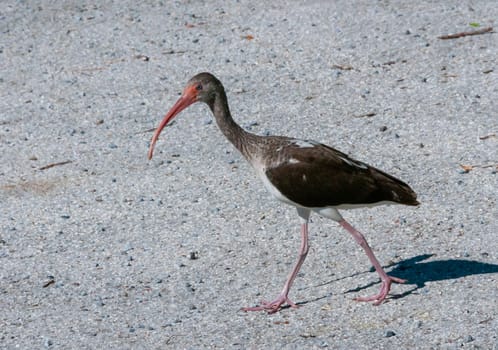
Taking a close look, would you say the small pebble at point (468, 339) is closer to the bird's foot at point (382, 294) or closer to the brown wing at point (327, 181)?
the bird's foot at point (382, 294)

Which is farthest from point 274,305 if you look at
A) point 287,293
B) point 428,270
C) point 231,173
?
point 231,173

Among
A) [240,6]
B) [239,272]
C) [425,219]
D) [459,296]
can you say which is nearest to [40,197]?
[239,272]

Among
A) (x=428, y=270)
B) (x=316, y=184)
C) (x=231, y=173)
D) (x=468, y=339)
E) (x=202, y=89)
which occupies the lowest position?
(x=231, y=173)

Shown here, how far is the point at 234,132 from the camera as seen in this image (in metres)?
8.79

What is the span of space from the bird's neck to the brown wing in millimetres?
354

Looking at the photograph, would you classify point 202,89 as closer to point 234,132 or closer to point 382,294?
point 234,132

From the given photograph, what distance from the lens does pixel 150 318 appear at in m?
8.30

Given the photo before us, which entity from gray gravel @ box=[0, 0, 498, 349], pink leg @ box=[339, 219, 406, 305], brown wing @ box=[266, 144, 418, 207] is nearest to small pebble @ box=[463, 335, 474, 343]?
gray gravel @ box=[0, 0, 498, 349]

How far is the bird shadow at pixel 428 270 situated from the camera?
8602 mm

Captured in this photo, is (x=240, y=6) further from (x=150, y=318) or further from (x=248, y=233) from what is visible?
(x=150, y=318)

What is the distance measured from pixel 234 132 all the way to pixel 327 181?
96 centimetres

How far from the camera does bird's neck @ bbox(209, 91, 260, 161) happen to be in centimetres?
864

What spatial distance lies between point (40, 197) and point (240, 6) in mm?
5545

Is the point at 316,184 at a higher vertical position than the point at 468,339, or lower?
higher
